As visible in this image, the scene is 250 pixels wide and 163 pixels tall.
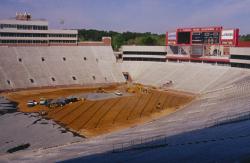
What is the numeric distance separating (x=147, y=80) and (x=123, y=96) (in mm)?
21561

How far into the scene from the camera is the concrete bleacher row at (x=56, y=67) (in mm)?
91438

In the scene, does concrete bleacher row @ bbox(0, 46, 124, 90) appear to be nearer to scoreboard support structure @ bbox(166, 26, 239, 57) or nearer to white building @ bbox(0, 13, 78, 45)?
white building @ bbox(0, 13, 78, 45)

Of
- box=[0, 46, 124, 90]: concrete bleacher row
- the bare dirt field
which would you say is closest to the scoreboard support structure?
the bare dirt field

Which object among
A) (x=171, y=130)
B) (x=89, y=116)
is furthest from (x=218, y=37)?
(x=171, y=130)

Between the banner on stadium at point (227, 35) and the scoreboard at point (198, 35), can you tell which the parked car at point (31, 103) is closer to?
the scoreboard at point (198, 35)

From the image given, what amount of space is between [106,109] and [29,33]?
159 ft

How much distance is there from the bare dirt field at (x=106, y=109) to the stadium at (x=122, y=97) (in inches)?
7.1

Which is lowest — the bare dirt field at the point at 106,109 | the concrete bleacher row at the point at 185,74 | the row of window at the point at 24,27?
the bare dirt field at the point at 106,109

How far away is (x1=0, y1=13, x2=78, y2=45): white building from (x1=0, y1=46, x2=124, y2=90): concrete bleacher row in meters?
3.95

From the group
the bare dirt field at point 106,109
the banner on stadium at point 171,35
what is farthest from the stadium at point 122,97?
the banner on stadium at point 171,35

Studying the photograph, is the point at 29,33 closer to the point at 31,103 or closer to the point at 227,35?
the point at 31,103

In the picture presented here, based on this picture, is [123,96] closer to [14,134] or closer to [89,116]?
[89,116]

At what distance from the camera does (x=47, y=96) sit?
265 ft

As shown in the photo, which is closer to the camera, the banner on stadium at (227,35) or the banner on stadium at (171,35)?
the banner on stadium at (227,35)
